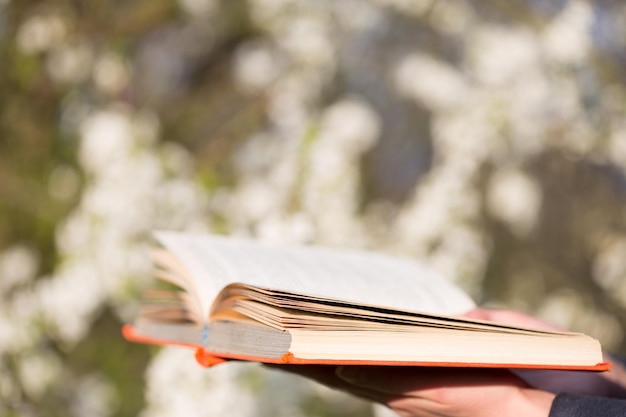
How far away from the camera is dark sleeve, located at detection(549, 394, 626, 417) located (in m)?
0.89

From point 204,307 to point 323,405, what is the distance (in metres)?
1.59

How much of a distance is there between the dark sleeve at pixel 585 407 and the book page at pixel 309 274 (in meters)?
0.17

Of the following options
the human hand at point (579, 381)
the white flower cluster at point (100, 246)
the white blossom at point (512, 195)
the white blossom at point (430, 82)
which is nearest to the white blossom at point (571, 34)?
the white blossom at point (430, 82)

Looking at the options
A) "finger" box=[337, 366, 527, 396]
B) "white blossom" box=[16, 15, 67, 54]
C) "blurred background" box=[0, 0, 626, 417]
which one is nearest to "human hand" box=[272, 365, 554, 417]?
"finger" box=[337, 366, 527, 396]

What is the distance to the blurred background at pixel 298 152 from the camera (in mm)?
2385

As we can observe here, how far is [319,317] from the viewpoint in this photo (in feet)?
2.88

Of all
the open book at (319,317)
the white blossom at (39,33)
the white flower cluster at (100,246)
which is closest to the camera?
the open book at (319,317)

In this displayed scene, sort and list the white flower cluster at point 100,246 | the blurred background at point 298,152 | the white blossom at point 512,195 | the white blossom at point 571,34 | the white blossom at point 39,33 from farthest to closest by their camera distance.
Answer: the white blossom at point 512,195 → the white blossom at point 571,34 → the white blossom at point 39,33 → the blurred background at point 298,152 → the white flower cluster at point 100,246

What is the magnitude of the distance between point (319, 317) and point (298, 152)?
5.69 ft

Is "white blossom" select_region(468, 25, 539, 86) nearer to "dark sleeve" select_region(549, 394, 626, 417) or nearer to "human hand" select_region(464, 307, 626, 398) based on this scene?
"human hand" select_region(464, 307, 626, 398)

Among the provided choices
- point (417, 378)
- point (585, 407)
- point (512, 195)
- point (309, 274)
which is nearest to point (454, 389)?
point (417, 378)

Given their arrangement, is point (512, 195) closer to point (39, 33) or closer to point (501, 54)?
point (501, 54)

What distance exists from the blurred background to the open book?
3.37ft

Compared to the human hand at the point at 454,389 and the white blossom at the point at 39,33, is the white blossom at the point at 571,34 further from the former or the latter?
the human hand at the point at 454,389
